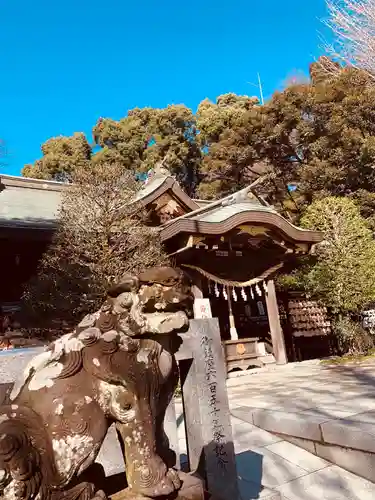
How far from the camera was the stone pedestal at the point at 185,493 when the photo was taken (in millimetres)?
1652

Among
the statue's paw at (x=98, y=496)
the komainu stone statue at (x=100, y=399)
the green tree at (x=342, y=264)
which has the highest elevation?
the green tree at (x=342, y=264)

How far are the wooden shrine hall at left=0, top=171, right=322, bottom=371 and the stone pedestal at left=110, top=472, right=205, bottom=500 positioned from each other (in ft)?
25.6

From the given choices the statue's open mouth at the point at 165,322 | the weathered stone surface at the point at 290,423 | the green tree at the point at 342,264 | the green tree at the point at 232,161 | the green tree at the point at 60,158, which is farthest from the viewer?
the green tree at the point at 60,158

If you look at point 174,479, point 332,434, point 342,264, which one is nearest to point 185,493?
point 174,479

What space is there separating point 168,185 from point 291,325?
6.73 m

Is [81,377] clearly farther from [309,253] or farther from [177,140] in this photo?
[177,140]

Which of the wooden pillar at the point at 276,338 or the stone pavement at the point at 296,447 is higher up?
the wooden pillar at the point at 276,338

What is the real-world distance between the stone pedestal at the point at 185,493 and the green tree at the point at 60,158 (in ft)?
97.5

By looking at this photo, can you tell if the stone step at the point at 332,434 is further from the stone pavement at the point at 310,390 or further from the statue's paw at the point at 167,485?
the statue's paw at the point at 167,485

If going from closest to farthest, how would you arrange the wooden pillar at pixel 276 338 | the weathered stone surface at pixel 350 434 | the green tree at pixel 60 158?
the weathered stone surface at pixel 350 434
the wooden pillar at pixel 276 338
the green tree at pixel 60 158

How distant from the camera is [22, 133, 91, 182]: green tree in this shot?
3020cm

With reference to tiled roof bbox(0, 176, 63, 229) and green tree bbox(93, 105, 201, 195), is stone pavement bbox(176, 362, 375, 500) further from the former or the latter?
green tree bbox(93, 105, 201, 195)

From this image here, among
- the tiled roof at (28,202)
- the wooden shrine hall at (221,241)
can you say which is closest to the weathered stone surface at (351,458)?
the wooden shrine hall at (221,241)

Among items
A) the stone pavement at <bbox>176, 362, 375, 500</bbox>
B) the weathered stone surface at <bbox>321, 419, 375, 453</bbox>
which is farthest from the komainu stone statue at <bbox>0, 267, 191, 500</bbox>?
the weathered stone surface at <bbox>321, 419, 375, 453</bbox>
